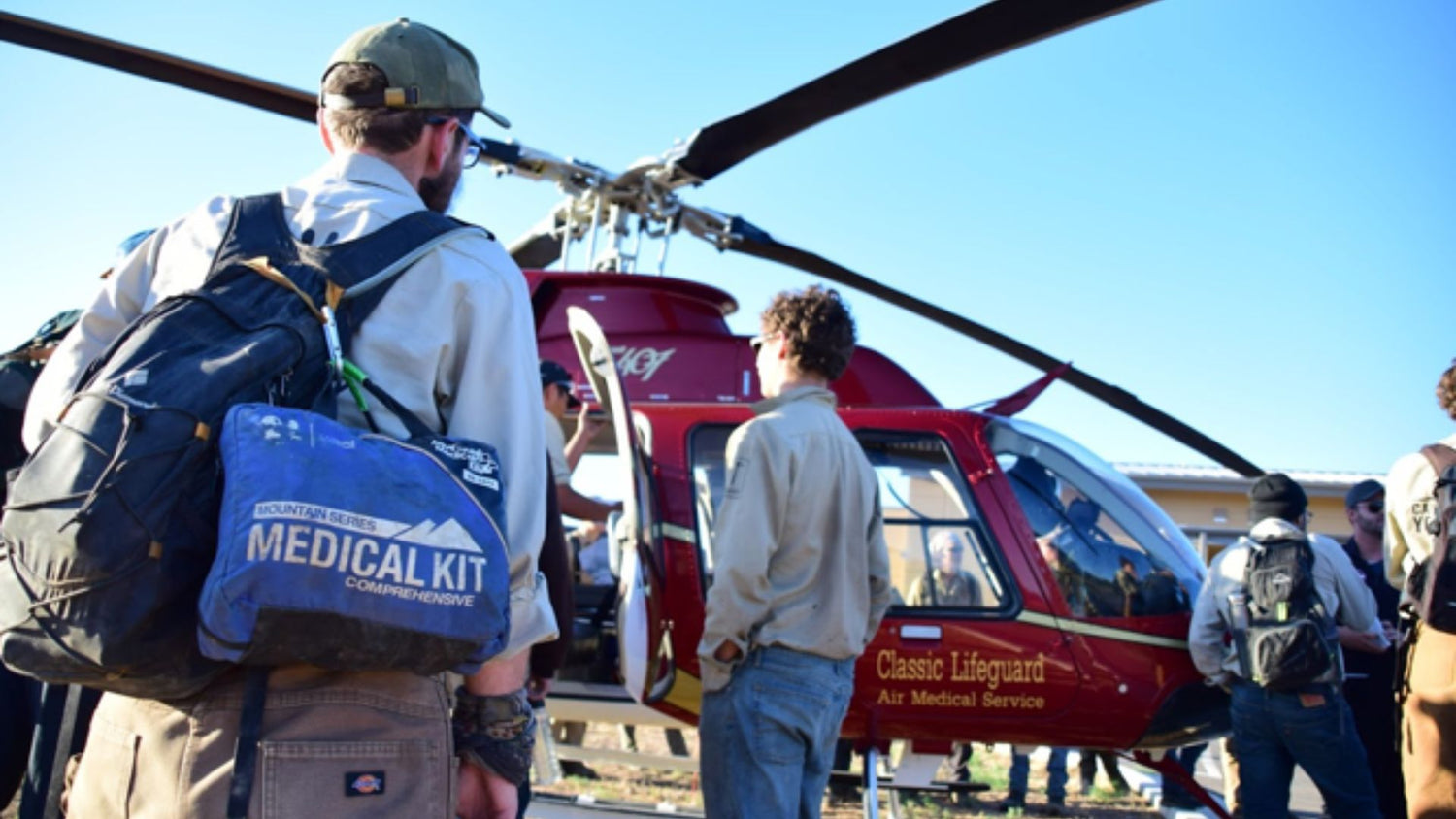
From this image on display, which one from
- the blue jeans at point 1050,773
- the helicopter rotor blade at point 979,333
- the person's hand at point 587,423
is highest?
the helicopter rotor blade at point 979,333

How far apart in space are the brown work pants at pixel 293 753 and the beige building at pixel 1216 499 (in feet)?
72.2

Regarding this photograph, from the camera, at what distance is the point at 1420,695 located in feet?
12.1

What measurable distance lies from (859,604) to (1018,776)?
466 centimetres

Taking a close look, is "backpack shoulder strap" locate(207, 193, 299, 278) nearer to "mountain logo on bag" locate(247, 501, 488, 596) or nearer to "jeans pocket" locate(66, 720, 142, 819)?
"mountain logo on bag" locate(247, 501, 488, 596)

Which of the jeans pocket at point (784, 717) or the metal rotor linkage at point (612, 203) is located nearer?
the jeans pocket at point (784, 717)

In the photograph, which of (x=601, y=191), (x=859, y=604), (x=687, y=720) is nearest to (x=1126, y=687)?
(x=687, y=720)

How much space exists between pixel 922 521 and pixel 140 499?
4343 millimetres

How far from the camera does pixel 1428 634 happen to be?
3.71 meters

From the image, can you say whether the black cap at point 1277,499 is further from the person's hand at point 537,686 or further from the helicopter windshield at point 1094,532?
the person's hand at point 537,686

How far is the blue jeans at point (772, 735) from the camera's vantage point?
307 centimetres

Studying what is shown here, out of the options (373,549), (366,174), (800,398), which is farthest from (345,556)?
(800,398)

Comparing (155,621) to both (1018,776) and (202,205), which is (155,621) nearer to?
(202,205)

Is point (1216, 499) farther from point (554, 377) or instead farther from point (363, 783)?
point (363, 783)

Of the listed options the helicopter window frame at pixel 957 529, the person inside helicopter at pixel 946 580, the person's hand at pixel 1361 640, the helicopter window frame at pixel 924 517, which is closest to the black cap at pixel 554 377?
the helicopter window frame at pixel 924 517
